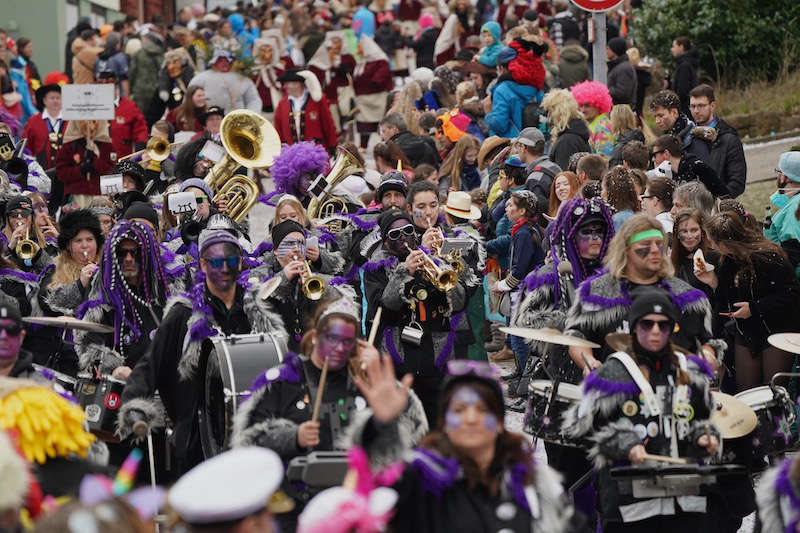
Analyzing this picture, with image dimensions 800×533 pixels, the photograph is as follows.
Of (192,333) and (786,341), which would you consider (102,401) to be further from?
(786,341)

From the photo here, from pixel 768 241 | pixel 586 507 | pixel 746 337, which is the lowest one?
pixel 586 507

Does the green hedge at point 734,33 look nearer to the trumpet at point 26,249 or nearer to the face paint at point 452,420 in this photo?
the trumpet at point 26,249

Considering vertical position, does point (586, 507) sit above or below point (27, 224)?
below

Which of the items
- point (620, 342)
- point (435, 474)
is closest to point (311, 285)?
point (620, 342)

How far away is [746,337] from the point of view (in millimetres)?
9445

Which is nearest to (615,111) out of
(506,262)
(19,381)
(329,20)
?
(506,262)

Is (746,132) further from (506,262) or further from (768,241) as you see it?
(768,241)

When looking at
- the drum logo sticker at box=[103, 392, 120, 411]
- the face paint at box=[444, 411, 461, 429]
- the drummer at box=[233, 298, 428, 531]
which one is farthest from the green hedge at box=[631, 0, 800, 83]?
the face paint at box=[444, 411, 461, 429]

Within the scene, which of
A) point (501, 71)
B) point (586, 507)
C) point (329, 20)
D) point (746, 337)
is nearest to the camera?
point (586, 507)

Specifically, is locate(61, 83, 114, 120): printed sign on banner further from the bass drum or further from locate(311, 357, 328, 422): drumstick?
locate(311, 357, 328, 422): drumstick

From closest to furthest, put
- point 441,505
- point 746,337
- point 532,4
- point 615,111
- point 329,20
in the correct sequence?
1. point 441,505
2. point 746,337
3. point 615,111
4. point 532,4
5. point 329,20

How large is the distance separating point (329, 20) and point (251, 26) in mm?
2006

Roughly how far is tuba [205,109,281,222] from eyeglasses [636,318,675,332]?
628cm

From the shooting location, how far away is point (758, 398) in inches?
313
